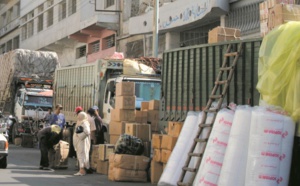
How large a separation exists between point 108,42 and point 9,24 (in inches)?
1139

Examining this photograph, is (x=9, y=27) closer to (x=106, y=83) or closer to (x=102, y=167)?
(x=106, y=83)

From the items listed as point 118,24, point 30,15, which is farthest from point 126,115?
point 30,15

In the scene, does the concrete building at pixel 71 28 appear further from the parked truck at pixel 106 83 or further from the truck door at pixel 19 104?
the parked truck at pixel 106 83

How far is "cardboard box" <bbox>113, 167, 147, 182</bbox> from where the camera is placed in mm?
13367

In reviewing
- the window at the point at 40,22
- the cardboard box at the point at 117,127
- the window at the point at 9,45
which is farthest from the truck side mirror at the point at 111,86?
the window at the point at 9,45

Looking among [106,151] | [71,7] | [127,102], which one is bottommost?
[106,151]

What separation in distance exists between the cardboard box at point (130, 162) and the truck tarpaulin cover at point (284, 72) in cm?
535

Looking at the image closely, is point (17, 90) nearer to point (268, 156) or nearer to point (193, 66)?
point (193, 66)

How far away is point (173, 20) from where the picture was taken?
2552cm

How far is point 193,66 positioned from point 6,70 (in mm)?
18795

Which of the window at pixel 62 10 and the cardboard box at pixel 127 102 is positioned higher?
the window at pixel 62 10

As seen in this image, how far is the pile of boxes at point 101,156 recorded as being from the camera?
48.9 ft

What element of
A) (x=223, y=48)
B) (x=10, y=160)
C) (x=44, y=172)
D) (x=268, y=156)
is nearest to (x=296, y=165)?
(x=268, y=156)

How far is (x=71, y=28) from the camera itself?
3759 cm
